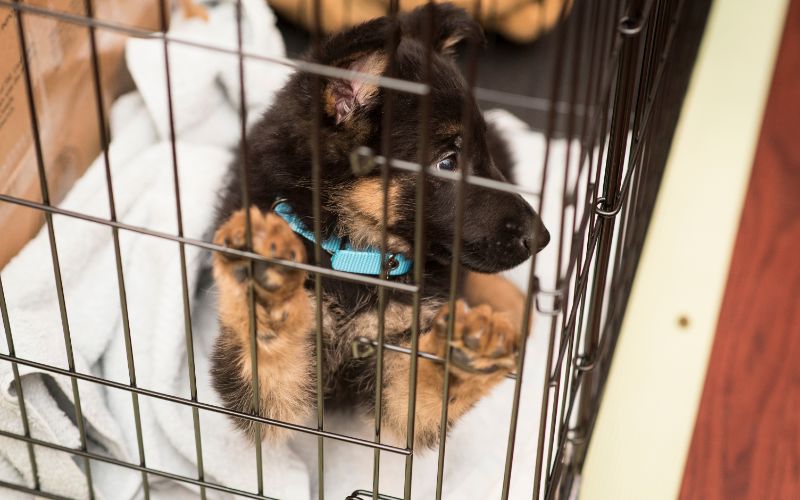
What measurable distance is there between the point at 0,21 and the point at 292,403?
3.35 feet

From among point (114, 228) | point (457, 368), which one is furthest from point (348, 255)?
point (114, 228)

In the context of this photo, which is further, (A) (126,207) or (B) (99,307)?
(A) (126,207)

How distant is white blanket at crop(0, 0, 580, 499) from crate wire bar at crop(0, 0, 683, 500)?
112 millimetres

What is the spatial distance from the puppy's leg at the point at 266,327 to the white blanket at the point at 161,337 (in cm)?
16

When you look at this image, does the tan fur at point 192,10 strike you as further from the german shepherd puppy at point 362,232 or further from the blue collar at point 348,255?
the blue collar at point 348,255

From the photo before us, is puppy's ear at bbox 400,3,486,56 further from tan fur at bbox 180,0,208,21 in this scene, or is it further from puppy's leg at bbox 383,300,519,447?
tan fur at bbox 180,0,208,21

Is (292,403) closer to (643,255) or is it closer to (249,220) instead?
(249,220)

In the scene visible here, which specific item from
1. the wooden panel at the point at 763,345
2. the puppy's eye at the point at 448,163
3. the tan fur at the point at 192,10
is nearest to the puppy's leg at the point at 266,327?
the puppy's eye at the point at 448,163

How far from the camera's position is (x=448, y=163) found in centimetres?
178

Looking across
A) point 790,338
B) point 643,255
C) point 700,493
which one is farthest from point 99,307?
point 790,338

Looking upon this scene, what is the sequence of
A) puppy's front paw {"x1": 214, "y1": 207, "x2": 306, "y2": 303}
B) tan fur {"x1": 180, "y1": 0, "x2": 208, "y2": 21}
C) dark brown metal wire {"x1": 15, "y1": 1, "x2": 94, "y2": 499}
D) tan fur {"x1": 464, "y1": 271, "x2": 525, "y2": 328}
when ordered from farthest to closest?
tan fur {"x1": 180, "y1": 0, "x2": 208, "y2": 21} < tan fur {"x1": 464, "y1": 271, "x2": 525, "y2": 328} < puppy's front paw {"x1": 214, "y1": 207, "x2": 306, "y2": 303} < dark brown metal wire {"x1": 15, "y1": 1, "x2": 94, "y2": 499}

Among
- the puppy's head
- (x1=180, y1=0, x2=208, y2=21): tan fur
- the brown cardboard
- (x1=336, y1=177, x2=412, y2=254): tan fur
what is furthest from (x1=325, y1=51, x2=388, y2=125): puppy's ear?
(x1=180, y1=0, x2=208, y2=21): tan fur

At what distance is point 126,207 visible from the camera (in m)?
2.44

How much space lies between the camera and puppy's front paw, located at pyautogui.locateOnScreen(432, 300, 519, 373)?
Result: 1394 mm
